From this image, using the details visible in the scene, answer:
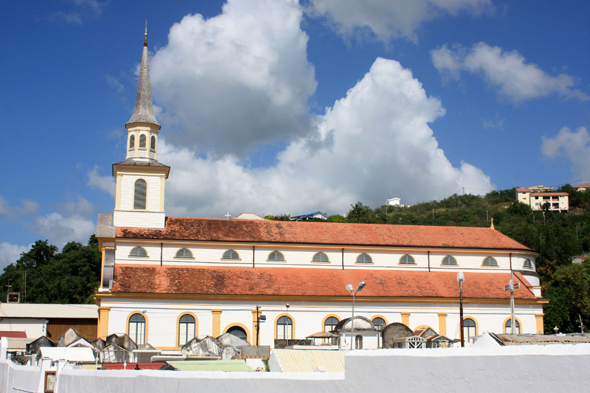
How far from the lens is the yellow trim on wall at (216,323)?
3847cm

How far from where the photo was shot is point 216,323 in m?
38.7

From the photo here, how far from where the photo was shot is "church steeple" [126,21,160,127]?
4434cm

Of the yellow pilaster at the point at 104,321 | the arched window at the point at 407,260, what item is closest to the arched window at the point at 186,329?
the yellow pilaster at the point at 104,321

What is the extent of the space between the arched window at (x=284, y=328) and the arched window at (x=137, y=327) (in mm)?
9090

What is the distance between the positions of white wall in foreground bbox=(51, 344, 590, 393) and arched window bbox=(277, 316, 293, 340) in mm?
26650

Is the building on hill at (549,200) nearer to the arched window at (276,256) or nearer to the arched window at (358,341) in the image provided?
the arched window at (276,256)

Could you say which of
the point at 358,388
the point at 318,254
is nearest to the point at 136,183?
the point at 318,254

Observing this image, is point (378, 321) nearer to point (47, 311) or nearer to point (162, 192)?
point (162, 192)

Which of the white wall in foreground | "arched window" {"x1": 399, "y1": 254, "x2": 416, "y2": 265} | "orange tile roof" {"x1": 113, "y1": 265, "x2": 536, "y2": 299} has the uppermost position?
"arched window" {"x1": 399, "y1": 254, "x2": 416, "y2": 265}

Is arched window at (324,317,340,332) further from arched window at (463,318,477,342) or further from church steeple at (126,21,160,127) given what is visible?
church steeple at (126,21,160,127)

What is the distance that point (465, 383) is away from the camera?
8.45m

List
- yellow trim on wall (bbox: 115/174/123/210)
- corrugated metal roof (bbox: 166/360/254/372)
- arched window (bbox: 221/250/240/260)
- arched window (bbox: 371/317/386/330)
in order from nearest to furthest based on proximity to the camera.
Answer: corrugated metal roof (bbox: 166/360/254/372) → arched window (bbox: 371/317/386/330) → yellow trim on wall (bbox: 115/174/123/210) → arched window (bbox: 221/250/240/260)

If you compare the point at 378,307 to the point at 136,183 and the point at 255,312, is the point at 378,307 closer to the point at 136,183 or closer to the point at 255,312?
the point at 255,312

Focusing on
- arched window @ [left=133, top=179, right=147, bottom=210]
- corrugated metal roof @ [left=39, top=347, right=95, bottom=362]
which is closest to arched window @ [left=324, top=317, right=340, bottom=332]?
arched window @ [left=133, top=179, right=147, bottom=210]
